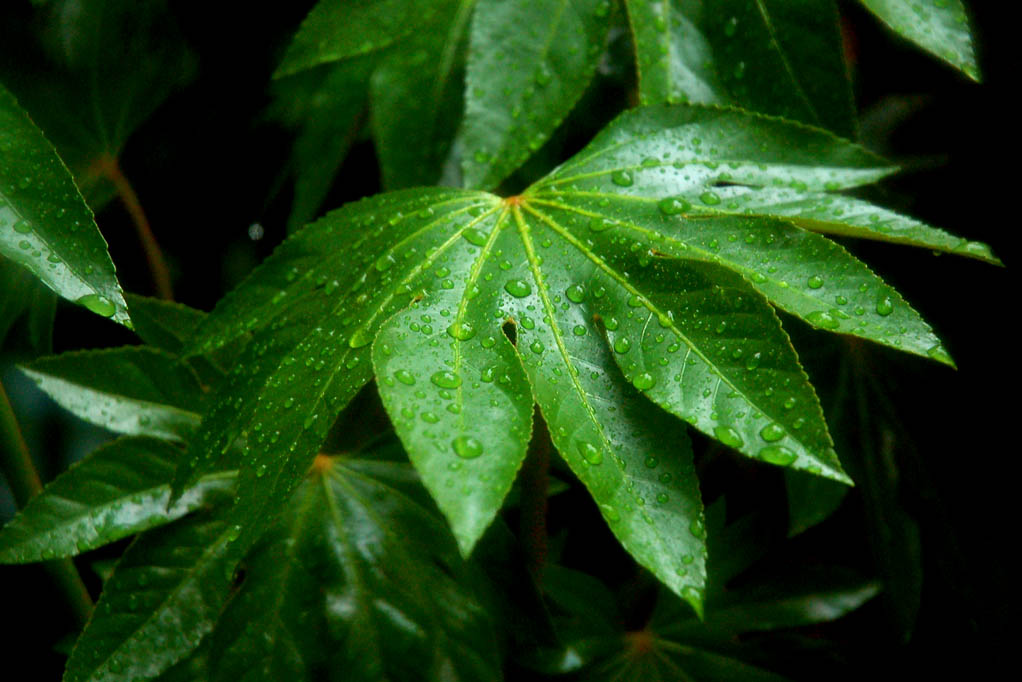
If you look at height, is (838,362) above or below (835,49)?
below

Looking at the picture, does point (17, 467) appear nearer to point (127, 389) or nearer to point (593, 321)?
point (127, 389)

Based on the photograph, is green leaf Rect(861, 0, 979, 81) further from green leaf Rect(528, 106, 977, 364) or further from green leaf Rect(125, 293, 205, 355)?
green leaf Rect(125, 293, 205, 355)

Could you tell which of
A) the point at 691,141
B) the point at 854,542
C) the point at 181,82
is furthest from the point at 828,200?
the point at 181,82

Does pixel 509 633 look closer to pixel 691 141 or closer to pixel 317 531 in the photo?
pixel 317 531

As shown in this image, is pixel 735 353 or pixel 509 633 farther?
pixel 509 633

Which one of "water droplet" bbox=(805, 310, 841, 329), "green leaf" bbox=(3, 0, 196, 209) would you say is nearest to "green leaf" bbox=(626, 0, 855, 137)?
"water droplet" bbox=(805, 310, 841, 329)

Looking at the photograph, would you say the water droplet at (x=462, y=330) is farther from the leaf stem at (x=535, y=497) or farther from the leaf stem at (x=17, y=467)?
the leaf stem at (x=17, y=467)

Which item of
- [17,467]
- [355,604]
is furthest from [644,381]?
[17,467]

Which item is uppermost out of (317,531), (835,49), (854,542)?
(835,49)
